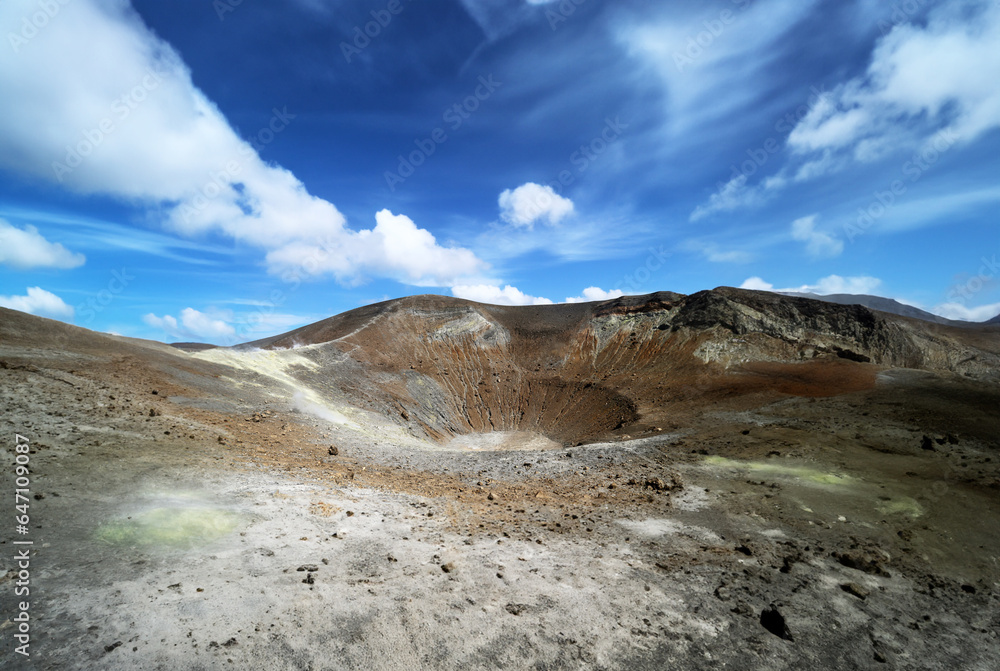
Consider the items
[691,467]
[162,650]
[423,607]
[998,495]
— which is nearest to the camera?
[162,650]

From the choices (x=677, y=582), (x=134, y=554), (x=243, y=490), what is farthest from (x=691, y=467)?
(x=134, y=554)

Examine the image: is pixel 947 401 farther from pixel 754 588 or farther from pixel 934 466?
pixel 754 588

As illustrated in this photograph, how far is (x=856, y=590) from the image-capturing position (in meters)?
6.13

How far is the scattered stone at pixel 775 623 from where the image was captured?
16.9 ft

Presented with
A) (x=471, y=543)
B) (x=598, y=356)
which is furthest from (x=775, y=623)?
(x=598, y=356)

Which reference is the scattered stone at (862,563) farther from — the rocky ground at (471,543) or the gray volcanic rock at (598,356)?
the gray volcanic rock at (598,356)

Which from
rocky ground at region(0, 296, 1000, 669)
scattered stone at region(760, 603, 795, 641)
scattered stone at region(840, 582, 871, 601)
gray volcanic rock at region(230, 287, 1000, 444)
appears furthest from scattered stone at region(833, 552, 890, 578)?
gray volcanic rock at region(230, 287, 1000, 444)

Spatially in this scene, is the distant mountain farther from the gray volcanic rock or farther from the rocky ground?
the rocky ground

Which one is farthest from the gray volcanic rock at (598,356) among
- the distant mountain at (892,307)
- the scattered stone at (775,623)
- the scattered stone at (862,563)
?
the distant mountain at (892,307)

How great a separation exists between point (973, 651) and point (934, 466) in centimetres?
908

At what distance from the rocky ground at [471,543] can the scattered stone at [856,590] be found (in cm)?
5

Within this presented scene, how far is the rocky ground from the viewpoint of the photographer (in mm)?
4520

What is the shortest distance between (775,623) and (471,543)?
479 cm

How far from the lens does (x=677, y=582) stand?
6262 millimetres
